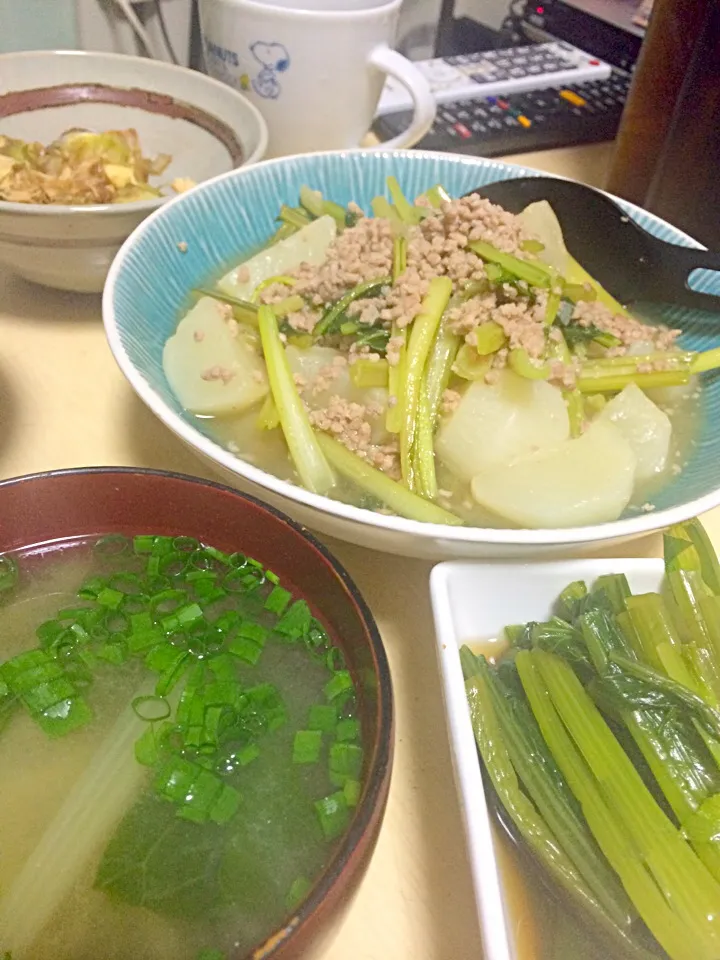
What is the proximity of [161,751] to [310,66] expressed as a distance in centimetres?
120

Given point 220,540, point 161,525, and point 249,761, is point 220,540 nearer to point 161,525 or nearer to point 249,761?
point 161,525

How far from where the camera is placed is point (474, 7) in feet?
7.01

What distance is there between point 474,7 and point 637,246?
1423 millimetres

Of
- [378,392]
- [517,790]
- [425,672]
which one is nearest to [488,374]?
[378,392]

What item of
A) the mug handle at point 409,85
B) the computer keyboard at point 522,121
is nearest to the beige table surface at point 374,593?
the mug handle at point 409,85

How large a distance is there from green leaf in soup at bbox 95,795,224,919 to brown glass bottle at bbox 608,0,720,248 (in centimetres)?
120

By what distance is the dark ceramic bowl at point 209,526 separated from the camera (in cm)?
59

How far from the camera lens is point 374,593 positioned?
2.79 feet

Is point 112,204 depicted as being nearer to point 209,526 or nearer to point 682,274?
point 209,526

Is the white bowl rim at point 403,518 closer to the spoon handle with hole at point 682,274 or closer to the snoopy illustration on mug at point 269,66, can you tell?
the spoon handle with hole at point 682,274

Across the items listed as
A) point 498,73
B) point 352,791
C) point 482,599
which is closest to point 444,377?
point 482,599

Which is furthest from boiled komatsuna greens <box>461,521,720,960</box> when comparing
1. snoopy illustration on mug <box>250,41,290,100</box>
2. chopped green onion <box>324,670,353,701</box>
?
snoopy illustration on mug <box>250,41,290,100</box>

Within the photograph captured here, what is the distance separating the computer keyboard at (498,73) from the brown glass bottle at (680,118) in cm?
49

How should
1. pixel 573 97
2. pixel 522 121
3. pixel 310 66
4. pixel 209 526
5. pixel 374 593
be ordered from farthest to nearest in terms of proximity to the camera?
pixel 573 97
pixel 522 121
pixel 310 66
pixel 374 593
pixel 209 526
